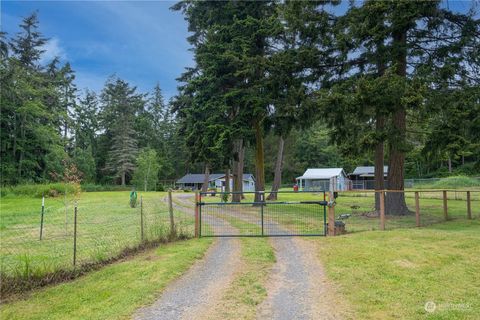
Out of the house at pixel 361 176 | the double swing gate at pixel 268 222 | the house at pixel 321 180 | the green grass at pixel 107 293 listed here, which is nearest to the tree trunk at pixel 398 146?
the double swing gate at pixel 268 222

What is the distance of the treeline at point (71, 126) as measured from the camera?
40750 millimetres

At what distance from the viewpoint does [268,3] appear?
19.3m

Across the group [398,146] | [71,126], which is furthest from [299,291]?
[71,126]

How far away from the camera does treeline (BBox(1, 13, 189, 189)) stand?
134 feet

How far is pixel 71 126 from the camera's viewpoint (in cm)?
5616

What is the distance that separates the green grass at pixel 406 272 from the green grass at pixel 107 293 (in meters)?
2.70

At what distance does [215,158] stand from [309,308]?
1511cm

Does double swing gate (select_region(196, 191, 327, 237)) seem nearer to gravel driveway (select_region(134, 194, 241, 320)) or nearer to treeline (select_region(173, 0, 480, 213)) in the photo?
gravel driveway (select_region(134, 194, 241, 320))

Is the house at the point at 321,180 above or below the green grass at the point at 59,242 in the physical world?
above

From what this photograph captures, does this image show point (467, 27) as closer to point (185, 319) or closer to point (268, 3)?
point (268, 3)

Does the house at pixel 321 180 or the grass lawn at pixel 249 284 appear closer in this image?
the grass lawn at pixel 249 284

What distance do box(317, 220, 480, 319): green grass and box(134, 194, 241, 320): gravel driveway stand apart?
1748 mm

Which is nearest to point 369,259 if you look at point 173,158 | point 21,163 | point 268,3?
point 268,3

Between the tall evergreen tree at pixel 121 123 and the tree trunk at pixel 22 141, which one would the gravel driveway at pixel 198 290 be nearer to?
the tree trunk at pixel 22 141
